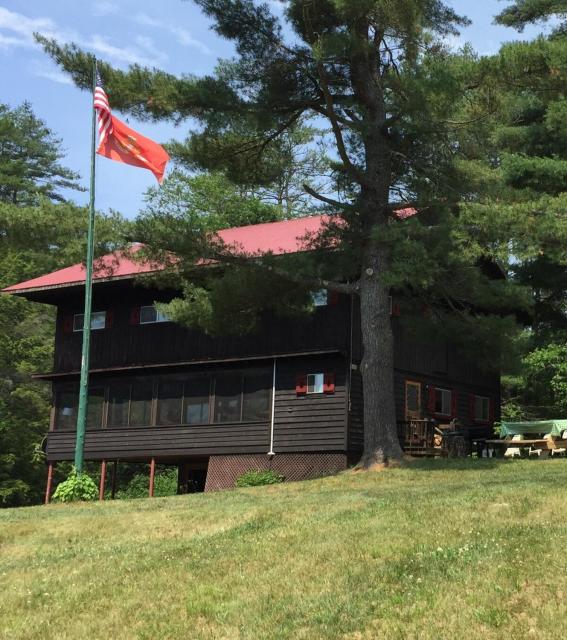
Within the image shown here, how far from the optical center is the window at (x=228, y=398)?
25.3 meters

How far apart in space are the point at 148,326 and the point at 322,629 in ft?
65.6

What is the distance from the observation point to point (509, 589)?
8.00 meters

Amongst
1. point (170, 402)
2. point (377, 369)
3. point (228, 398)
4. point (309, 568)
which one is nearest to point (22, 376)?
point (170, 402)

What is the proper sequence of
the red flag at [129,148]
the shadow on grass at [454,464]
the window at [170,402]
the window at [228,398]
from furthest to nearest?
the window at [170,402]
the window at [228,398]
the red flag at [129,148]
the shadow on grass at [454,464]

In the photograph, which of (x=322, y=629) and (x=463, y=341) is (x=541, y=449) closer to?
(x=463, y=341)

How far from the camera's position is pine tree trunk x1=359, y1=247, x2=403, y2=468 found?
19.8m

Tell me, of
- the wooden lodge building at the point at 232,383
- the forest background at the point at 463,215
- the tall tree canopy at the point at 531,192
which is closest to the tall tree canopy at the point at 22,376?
the forest background at the point at 463,215

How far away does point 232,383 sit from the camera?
1001 inches

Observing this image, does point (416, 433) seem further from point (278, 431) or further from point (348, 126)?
point (348, 126)

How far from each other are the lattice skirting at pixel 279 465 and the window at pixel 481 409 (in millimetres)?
7516

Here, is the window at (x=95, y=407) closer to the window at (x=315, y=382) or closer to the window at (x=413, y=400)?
the window at (x=315, y=382)

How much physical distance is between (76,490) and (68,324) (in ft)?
Result: 32.4

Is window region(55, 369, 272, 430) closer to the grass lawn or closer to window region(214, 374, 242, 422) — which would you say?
window region(214, 374, 242, 422)

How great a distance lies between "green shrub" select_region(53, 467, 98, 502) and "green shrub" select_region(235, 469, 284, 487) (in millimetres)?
Answer: 4701
